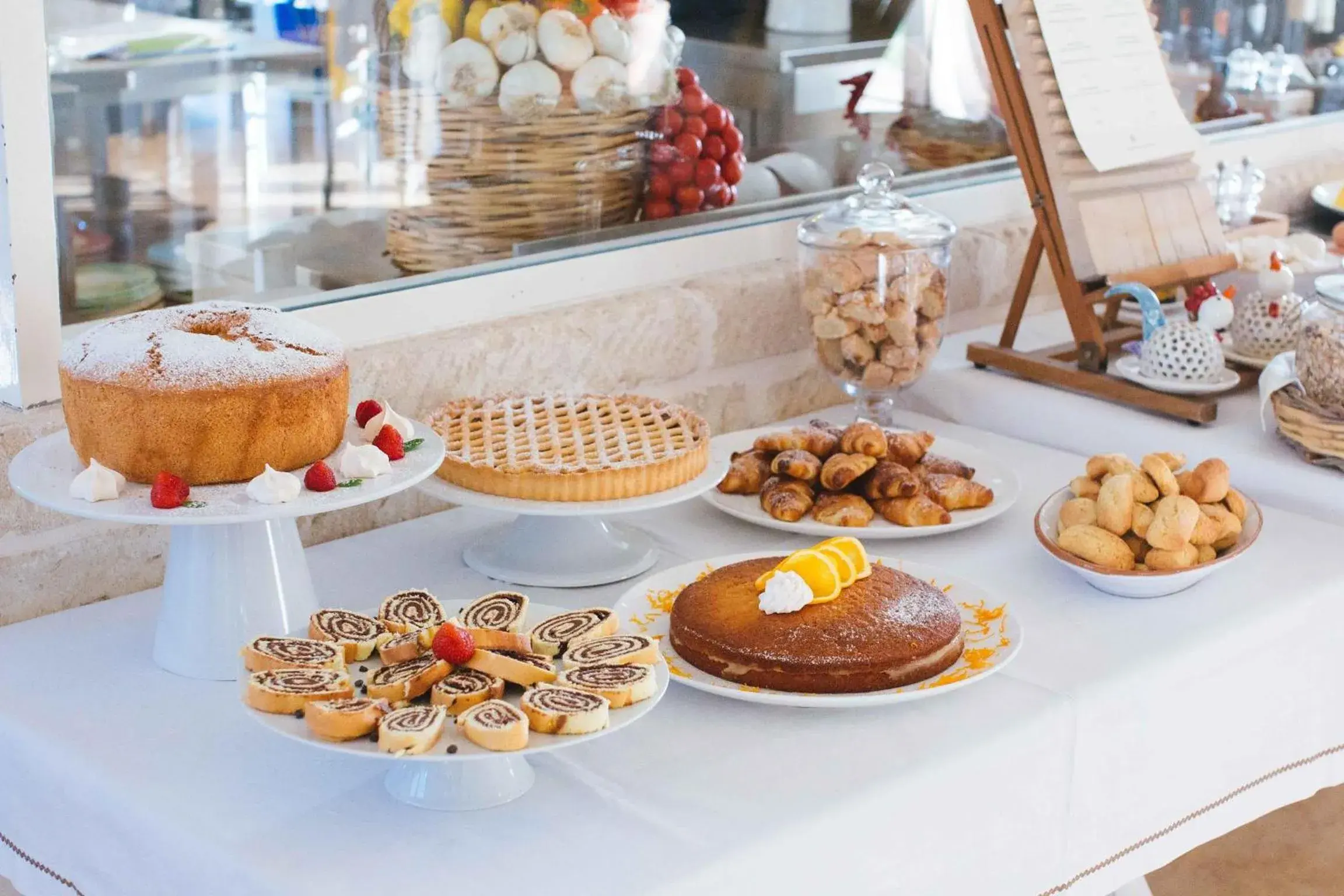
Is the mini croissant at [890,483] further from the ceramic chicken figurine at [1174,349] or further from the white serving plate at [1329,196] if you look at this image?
the white serving plate at [1329,196]

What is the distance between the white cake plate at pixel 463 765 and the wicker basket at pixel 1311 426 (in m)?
0.83

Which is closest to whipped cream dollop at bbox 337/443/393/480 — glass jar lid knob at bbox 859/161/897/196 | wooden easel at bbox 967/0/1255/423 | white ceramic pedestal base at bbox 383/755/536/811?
white ceramic pedestal base at bbox 383/755/536/811

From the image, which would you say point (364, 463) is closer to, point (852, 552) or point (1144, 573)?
point (852, 552)

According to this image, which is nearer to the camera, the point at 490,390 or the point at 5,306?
the point at 5,306

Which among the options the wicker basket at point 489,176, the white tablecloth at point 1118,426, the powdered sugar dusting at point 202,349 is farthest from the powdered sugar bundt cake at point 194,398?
the white tablecloth at point 1118,426

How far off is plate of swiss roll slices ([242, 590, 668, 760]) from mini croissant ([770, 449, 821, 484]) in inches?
17.1

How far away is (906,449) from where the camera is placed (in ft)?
4.84

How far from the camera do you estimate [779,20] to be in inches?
75.7

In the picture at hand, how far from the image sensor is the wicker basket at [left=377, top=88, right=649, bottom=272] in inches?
61.2

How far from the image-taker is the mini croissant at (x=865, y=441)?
57.1 inches

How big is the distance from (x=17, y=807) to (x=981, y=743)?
658 mm

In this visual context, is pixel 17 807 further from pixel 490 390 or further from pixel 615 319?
pixel 615 319

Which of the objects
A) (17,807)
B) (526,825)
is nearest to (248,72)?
(17,807)

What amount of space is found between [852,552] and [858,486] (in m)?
0.30
